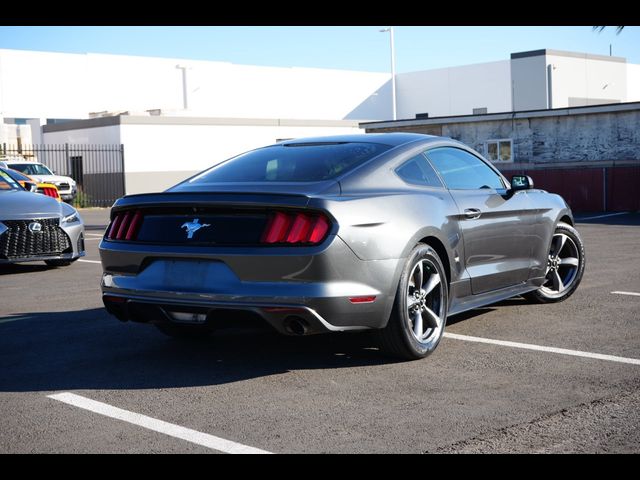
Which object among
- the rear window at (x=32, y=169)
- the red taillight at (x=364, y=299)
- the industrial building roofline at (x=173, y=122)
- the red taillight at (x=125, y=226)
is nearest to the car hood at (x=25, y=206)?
the red taillight at (x=125, y=226)

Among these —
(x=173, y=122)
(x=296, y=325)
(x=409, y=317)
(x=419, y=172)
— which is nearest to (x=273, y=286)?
(x=296, y=325)

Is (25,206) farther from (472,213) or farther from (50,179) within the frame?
(50,179)

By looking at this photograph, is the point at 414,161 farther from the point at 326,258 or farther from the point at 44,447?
the point at 44,447

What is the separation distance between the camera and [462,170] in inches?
273

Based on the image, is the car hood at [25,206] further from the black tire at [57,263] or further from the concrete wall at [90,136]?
the concrete wall at [90,136]

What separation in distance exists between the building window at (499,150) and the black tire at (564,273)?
21.7 m

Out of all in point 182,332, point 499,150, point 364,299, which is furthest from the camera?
point 499,150

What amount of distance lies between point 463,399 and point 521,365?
958mm

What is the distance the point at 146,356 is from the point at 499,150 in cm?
2509

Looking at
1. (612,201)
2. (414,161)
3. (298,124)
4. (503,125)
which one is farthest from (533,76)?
(414,161)

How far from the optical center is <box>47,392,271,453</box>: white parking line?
162 inches

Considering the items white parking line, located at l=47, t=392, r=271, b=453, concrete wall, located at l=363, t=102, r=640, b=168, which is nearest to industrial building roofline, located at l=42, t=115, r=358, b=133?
concrete wall, located at l=363, t=102, r=640, b=168

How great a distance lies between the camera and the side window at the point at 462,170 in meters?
6.67

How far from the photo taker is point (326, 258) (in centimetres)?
528
